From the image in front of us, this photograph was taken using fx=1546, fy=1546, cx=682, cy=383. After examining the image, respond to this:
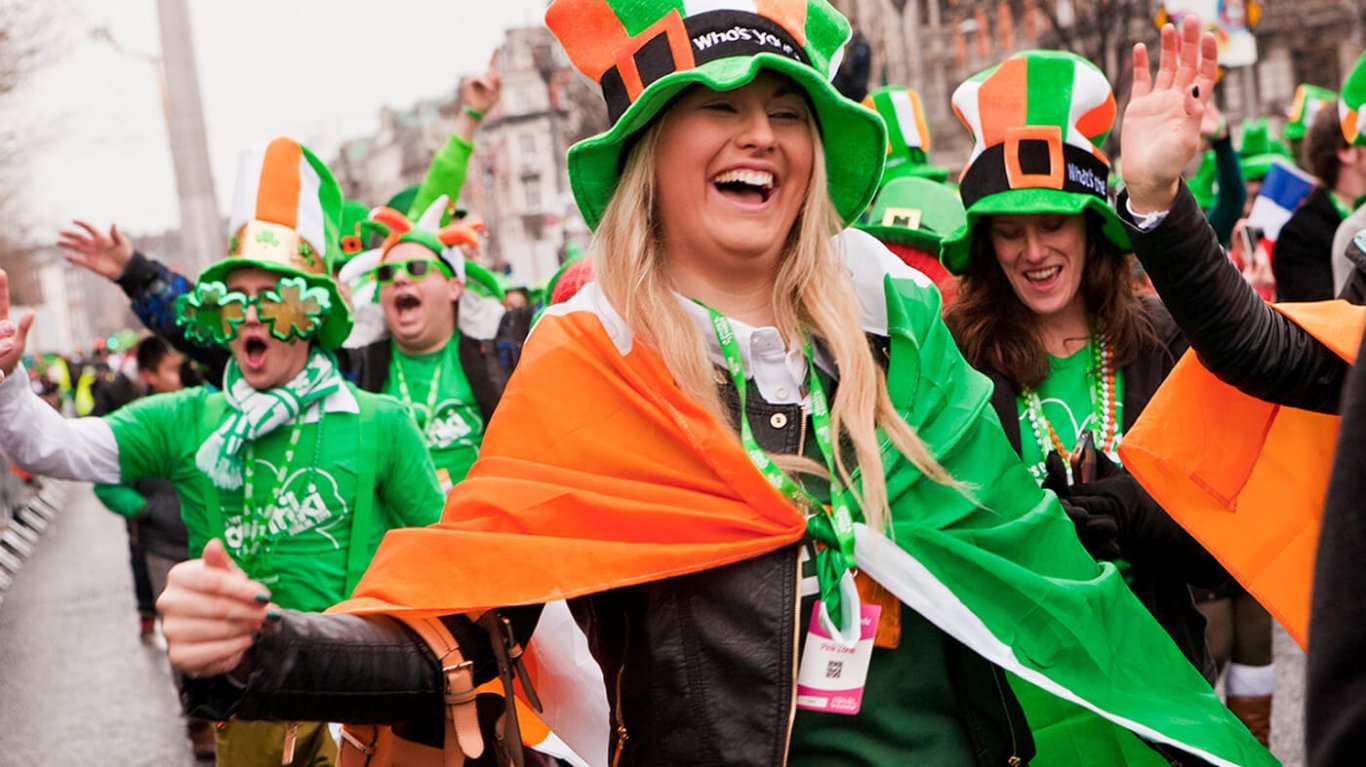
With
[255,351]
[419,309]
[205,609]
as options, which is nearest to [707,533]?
[205,609]

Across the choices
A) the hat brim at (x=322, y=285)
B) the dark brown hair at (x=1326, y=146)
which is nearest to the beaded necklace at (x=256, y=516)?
the hat brim at (x=322, y=285)

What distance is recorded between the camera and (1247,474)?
9.40 ft

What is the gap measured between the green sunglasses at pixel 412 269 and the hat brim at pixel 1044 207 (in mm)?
3558

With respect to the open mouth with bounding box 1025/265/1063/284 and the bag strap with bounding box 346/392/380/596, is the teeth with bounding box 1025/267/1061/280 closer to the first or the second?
the open mouth with bounding box 1025/265/1063/284

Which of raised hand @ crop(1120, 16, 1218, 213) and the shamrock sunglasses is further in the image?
the shamrock sunglasses

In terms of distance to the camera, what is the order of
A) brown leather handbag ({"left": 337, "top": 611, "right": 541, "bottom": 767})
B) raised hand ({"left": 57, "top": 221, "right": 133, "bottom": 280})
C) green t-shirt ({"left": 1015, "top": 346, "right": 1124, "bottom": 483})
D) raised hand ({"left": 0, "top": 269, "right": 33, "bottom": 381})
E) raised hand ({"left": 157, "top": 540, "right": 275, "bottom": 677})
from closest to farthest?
raised hand ({"left": 157, "top": 540, "right": 275, "bottom": 677}) → brown leather handbag ({"left": 337, "top": 611, "right": 541, "bottom": 767}) → raised hand ({"left": 0, "top": 269, "right": 33, "bottom": 381}) → green t-shirt ({"left": 1015, "top": 346, "right": 1124, "bottom": 483}) → raised hand ({"left": 57, "top": 221, "right": 133, "bottom": 280})

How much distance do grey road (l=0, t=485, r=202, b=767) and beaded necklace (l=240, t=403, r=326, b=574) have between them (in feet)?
11.2

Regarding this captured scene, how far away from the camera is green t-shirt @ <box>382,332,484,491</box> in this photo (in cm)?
664

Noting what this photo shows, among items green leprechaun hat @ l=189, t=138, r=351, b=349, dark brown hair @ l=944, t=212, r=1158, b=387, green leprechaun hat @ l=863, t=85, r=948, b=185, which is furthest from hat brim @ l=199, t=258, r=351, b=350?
green leprechaun hat @ l=863, t=85, r=948, b=185

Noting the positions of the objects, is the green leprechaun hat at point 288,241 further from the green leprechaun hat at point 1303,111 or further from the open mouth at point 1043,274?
the green leprechaun hat at point 1303,111

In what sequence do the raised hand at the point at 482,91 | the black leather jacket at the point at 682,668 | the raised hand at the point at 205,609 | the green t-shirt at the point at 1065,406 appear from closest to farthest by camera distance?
the raised hand at the point at 205,609 → the black leather jacket at the point at 682,668 → the green t-shirt at the point at 1065,406 → the raised hand at the point at 482,91

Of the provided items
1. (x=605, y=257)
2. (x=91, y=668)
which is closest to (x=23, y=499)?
(x=91, y=668)

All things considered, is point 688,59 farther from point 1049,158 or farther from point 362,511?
point 362,511

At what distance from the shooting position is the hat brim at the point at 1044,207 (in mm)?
3863
